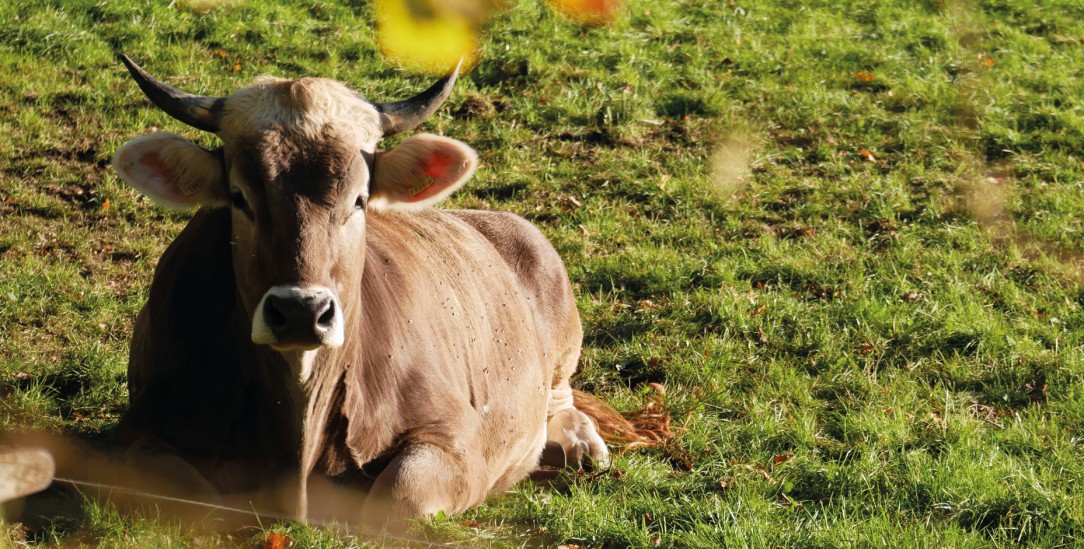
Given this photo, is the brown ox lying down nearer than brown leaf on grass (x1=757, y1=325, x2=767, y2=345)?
Yes

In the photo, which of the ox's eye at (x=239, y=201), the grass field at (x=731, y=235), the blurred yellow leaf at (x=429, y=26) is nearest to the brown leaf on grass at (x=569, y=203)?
the grass field at (x=731, y=235)

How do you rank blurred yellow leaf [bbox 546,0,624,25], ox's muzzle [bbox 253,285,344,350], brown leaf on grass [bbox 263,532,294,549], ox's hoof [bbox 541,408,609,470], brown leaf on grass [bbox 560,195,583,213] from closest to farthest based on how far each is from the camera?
ox's muzzle [bbox 253,285,344,350] → brown leaf on grass [bbox 263,532,294,549] → ox's hoof [bbox 541,408,609,470] → brown leaf on grass [bbox 560,195,583,213] → blurred yellow leaf [bbox 546,0,624,25]

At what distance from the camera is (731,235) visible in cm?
847

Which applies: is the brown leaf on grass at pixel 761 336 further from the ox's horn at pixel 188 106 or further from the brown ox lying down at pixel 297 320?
the ox's horn at pixel 188 106

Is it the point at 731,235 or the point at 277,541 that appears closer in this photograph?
the point at 277,541

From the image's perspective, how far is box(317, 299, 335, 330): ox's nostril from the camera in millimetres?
3865

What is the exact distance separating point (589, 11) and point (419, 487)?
7.99m

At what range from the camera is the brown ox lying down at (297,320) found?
411 cm

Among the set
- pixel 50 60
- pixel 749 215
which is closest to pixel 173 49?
pixel 50 60

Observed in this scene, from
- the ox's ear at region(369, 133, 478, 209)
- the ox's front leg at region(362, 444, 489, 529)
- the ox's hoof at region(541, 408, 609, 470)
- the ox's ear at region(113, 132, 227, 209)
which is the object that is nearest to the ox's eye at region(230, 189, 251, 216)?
the ox's ear at region(113, 132, 227, 209)

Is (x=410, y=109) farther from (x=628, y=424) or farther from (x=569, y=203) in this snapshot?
(x=569, y=203)

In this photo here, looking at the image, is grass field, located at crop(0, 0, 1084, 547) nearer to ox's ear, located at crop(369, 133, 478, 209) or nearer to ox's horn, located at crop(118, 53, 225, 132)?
ox's ear, located at crop(369, 133, 478, 209)

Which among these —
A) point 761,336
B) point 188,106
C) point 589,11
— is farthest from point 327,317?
point 589,11

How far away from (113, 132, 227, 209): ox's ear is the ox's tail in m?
2.42
